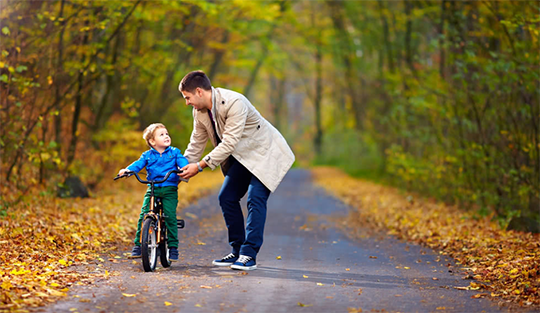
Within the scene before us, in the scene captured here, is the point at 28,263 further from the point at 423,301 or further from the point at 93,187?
the point at 93,187

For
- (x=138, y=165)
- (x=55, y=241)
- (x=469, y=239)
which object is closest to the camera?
(x=138, y=165)

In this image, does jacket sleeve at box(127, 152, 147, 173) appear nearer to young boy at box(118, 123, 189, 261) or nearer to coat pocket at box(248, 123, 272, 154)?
young boy at box(118, 123, 189, 261)

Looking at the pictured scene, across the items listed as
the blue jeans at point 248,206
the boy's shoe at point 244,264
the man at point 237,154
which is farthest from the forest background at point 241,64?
the boy's shoe at point 244,264

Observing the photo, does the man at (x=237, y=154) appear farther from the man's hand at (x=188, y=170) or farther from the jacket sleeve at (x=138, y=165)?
the jacket sleeve at (x=138, y=165)

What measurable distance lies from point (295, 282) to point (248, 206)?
1008mm

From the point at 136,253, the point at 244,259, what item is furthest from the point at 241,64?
the point at 244,259

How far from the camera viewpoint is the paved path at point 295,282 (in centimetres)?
513

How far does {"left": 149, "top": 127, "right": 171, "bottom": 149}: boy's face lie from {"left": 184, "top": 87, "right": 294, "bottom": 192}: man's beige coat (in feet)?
1.15

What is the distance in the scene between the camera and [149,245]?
647cm

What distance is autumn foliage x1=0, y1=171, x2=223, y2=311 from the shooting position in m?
5.40

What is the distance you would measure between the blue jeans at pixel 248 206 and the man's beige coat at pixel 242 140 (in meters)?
0.13

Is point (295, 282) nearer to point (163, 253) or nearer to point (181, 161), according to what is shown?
point (163, 253)

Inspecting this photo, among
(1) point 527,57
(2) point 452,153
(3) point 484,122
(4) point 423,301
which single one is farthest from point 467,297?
(2) point 452,153

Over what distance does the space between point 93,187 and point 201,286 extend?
1042 centimetres
